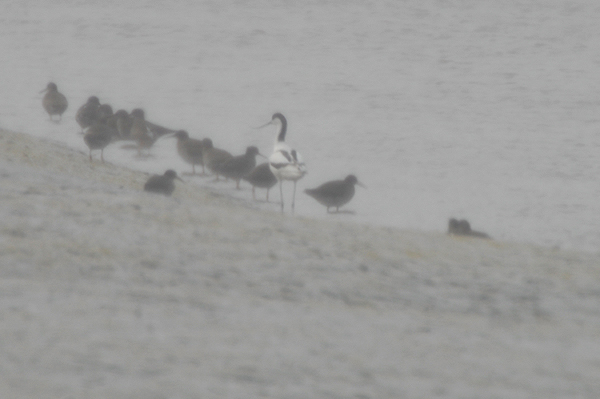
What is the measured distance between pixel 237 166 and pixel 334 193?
6.27ft

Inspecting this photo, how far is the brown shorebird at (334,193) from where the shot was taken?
10.4 metres

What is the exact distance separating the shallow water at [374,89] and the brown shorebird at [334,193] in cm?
23

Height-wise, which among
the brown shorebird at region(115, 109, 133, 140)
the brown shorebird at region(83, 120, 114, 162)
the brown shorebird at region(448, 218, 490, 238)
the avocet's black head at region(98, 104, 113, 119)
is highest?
the avocet's black head at region(98, 104, 113, 119)

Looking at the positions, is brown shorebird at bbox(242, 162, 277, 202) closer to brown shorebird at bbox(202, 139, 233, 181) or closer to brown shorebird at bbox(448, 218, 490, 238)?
brown shorebird at bbox(202, 139, 233, 181)

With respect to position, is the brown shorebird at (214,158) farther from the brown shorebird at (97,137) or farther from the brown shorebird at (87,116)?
the brown shorebird at (87,116)

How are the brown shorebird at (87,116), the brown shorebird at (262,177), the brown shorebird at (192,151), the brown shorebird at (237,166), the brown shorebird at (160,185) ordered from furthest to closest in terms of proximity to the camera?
the brown shorebird at (87,116)
the brown shorebird at (192,151)
the brown shorebird at (237,166)
the brown shorebird at (262,177)
the brown shorebird at (160,185)

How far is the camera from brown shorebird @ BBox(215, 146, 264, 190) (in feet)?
38.4

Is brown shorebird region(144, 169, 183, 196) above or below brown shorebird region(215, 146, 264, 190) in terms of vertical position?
below

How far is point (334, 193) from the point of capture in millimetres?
10375

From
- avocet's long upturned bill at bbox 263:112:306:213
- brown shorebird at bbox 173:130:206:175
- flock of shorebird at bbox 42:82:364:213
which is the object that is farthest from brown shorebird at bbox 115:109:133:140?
avocet's long upturned bill at bbox 263:112:306:213

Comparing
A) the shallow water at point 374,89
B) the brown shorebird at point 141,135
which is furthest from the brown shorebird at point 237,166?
the brown shorebird at point 141,135

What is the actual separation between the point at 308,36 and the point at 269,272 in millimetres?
23441

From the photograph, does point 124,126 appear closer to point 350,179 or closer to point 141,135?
point 141,135

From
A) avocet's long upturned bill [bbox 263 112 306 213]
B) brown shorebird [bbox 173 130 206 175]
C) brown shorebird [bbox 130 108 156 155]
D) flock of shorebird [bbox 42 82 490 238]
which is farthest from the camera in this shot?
brown shorebird [bbox 130 108 156 155]
